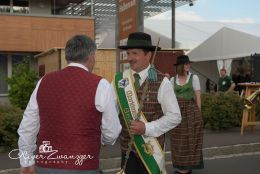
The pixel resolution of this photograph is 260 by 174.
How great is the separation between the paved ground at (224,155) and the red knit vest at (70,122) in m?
4.81

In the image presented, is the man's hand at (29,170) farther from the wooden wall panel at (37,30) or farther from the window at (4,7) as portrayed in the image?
the window at (4,7)

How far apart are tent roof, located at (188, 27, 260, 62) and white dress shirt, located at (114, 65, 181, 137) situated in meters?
16.9

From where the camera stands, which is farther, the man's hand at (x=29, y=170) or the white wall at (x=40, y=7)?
A: the white wall at (x=40, y=7)

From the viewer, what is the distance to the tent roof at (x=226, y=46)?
20898 mm

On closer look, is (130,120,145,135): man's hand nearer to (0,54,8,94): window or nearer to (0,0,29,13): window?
(0,54,8,94): window

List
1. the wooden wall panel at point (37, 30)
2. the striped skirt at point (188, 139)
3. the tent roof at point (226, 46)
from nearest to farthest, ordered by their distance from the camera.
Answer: the striped skirt at point (188, 139) → the tent roof at point (226, 46) → the wooden wall panel at point (37, 30)

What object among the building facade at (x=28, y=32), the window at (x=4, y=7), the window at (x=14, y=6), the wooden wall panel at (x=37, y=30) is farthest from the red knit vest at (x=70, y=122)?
the window at (x=4, y=7)

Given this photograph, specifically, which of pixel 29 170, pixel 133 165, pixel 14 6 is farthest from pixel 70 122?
pixel 14 6

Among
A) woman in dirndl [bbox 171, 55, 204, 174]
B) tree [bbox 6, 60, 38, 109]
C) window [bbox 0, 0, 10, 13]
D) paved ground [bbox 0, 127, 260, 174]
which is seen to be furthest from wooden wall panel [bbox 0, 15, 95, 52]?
woman in dirndl [bbox 171, 55, 204, 174]

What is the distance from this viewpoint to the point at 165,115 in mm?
4137

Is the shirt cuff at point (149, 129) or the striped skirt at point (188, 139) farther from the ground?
the shirt cuff at point (149, 129)

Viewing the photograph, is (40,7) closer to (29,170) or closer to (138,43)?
(138,43)

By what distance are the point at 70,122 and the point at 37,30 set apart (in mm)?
20515

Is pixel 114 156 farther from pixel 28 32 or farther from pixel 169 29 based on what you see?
pixel 169 29
